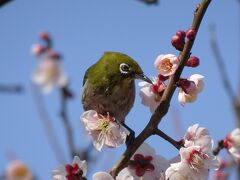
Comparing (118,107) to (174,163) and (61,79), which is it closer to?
(174,163)

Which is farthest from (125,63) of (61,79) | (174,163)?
(61,79)

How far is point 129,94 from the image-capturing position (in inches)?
84.3

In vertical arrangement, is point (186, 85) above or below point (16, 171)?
above

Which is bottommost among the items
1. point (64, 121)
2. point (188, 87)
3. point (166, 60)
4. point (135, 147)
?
point (64, 121)

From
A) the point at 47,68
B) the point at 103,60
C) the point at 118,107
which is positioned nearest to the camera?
the point at 118,107

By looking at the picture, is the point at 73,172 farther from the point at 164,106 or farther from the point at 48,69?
the point at 48,69

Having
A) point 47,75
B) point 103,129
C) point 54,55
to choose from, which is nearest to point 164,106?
point 103,129

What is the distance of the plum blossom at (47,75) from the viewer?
4.61 meters

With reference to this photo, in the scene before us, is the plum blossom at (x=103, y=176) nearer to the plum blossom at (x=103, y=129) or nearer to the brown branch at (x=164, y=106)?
the brown branch at (x=164, y=106)

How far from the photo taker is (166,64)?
5.67ft

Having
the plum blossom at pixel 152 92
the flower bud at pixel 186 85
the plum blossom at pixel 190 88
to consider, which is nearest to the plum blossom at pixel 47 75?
the plum blossom at pixel 152 92

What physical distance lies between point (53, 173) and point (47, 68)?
3286 millimetres

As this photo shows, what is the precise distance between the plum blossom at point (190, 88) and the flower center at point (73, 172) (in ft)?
1.65

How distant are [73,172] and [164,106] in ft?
1.47
